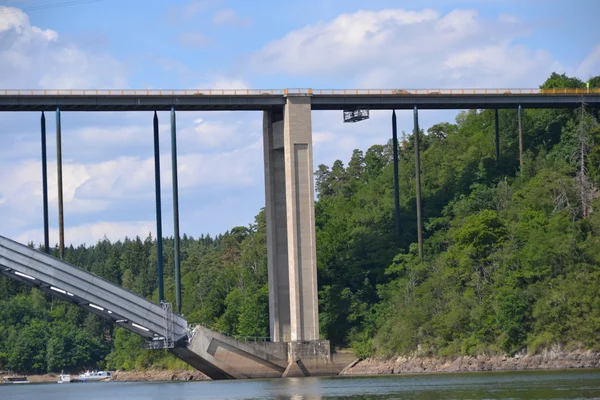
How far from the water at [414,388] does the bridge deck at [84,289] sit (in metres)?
6.63

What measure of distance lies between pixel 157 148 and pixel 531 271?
103 ft

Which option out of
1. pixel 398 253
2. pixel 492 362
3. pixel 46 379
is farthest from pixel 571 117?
pixel 46 379

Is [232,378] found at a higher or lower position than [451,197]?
lower

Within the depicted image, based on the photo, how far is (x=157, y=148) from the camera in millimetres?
96312

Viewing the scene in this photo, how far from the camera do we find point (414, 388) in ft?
230

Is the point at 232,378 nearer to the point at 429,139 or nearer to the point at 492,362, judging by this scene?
the point at 492,362

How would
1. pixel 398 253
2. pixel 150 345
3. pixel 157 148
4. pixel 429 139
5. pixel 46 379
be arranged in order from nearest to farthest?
1. pixel 150 345
2. pixel 157 148
3. pixel 398 253
4. pixel 429 139
5. pixel 46 379

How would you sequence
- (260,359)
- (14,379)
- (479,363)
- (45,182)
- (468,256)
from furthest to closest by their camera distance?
1. (14,379)
2. (468,256)
3. (260,359)
4. (45,182)
5. (479,363)

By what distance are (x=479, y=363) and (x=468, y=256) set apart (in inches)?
433

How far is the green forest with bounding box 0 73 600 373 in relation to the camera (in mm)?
90438

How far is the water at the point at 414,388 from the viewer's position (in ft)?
199

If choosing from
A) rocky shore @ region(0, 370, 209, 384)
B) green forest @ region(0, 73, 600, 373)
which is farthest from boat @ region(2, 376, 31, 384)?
green forest @ region(0, 73, 600, 373)

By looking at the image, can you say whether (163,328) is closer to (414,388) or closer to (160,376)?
(414,388)

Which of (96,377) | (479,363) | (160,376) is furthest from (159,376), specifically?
(479,363)
